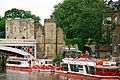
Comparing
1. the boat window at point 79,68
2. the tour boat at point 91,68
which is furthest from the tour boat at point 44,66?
the boat window at point 79,68

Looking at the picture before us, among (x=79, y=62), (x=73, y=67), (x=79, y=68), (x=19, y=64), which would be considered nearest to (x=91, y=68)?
(x=79, y=62)

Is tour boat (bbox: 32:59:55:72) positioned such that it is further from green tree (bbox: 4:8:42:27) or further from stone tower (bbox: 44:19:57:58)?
green tree (bbox: 4:8:42:27)

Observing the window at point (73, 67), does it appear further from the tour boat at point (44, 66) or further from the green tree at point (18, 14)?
the green tree at point (18, 14)

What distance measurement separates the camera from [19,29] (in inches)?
4373

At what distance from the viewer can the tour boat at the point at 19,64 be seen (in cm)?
9525

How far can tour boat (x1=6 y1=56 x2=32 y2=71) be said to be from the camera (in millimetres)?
95250

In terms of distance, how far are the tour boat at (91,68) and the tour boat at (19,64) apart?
47.7 ft

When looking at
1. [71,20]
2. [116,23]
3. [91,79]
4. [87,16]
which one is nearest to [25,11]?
[71,20]

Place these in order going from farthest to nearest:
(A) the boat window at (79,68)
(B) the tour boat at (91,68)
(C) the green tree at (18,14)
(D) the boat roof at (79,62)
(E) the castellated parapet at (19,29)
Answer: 1. (C) the green tree at (18,14)
2. (E) the castellated parapet at (19,29)
3. (A) the boat window at (79,68)
4. (D) the boat roof at (79,62)
5. (B) the tour boat at (91,68)

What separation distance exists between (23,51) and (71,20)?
12.7m

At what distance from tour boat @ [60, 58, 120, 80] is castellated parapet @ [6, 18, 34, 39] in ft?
99.2

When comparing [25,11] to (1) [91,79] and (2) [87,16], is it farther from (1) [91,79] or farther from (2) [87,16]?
(1) [91,79]

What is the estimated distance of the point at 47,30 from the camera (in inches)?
4043

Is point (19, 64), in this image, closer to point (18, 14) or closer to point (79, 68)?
point (79, 68)
